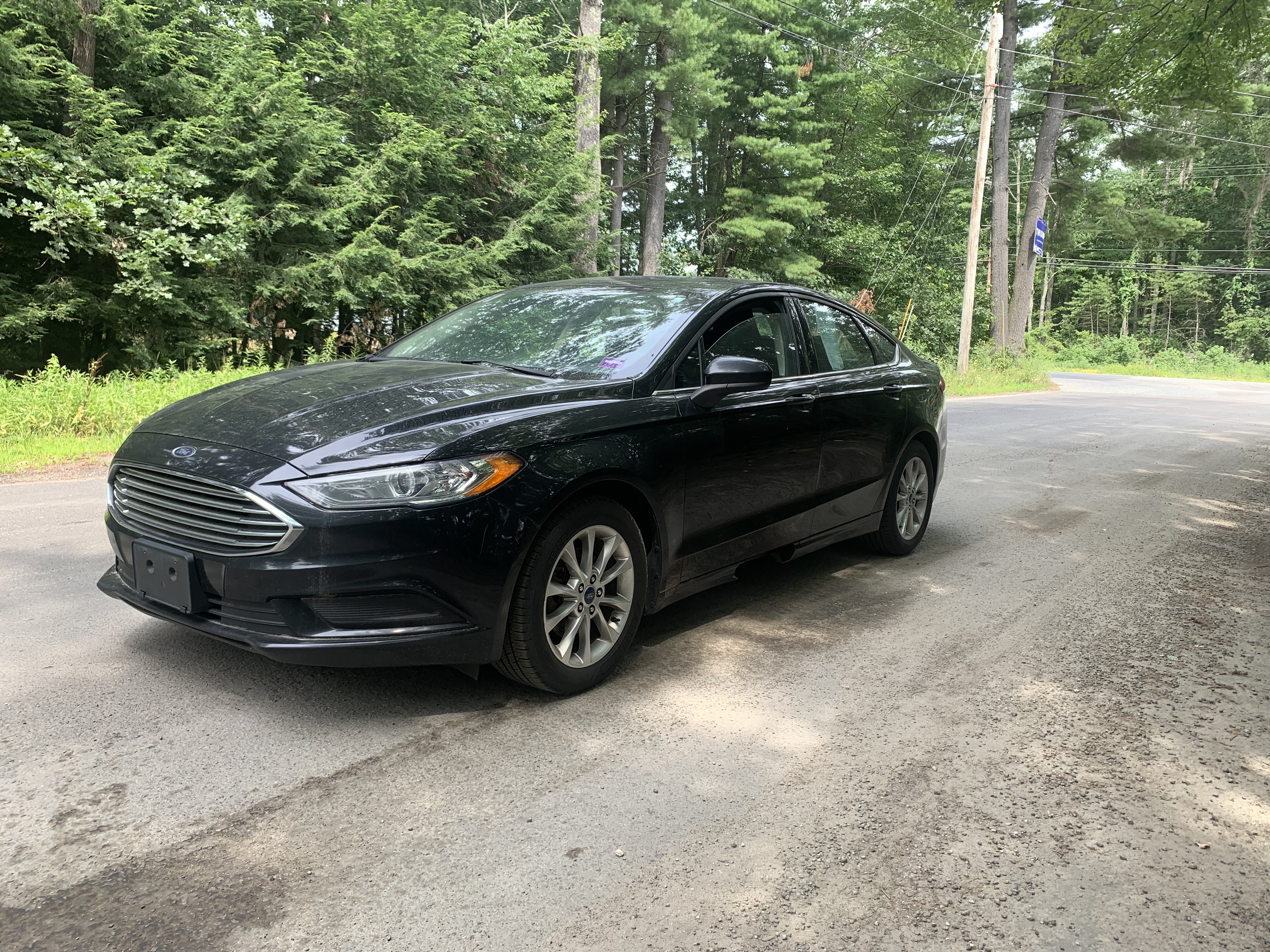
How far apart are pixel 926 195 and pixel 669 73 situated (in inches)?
545

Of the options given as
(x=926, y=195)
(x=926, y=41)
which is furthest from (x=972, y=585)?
(x=926, y=195)

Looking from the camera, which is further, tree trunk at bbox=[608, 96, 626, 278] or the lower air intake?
tree trunk at bbox=[608, 96, 626, 278]

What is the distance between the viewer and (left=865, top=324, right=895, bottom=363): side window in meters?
5.78

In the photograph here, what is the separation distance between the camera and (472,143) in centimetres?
1623

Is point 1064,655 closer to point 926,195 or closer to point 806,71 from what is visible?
point 806,71

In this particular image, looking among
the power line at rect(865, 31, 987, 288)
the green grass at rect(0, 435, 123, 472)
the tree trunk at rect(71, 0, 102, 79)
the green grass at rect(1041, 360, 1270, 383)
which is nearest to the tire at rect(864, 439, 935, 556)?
the green grass at rect(0, 435, 123, 472)

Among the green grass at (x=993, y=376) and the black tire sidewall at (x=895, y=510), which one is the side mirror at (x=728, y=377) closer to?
the black tire sidewall at (x=895, y=510)

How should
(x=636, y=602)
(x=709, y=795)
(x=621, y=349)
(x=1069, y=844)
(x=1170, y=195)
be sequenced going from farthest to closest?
(x=1170, y=195) < (x=621, y=349) < (x=636, y=602) < (x=709, y=795) < (x=1069, y=844)

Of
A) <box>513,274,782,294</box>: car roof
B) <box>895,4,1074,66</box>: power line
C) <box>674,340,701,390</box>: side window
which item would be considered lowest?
<box>674,340,701,390</box>: side window

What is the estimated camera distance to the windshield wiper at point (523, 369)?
3945 mm

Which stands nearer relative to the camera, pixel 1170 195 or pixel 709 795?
pixel 709 795

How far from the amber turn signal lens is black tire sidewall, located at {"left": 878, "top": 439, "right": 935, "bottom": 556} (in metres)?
3.10

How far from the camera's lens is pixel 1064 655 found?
4250 millimetres

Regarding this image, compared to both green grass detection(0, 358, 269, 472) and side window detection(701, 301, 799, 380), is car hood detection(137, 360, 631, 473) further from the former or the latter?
green grass detection(0, 358, 269, 472)
